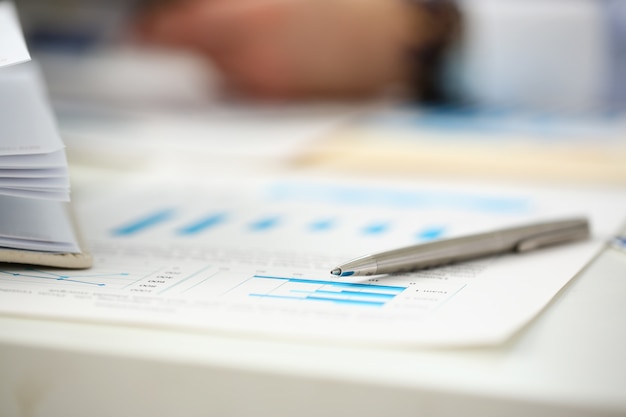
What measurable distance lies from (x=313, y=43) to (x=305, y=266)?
0.79 m

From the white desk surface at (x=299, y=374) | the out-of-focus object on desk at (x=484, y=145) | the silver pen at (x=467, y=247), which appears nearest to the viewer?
the white desk surface at (x=299, y=374)

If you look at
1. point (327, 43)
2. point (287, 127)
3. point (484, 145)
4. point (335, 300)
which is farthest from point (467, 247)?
point (327, 43)

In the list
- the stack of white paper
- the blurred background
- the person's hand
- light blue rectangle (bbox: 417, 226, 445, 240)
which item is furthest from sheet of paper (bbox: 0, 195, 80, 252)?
the person's hand

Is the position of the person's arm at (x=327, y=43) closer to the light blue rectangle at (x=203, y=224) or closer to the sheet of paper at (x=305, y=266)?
the sheet of paper at (x=305, y=266)

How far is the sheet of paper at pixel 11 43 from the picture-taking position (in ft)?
1.29

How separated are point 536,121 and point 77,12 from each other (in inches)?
38.3

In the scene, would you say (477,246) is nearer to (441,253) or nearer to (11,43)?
(441,253)

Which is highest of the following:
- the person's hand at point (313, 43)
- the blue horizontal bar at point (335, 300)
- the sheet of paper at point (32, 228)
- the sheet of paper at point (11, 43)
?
the person's hand at point (313, 43)

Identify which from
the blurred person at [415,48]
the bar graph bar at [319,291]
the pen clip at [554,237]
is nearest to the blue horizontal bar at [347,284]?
the bar graph bar at [319,291]

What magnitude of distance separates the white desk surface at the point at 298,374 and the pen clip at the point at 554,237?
0.10 m

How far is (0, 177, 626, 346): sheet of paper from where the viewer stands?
346 millimetres

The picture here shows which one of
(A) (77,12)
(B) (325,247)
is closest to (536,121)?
(B) (325,247)

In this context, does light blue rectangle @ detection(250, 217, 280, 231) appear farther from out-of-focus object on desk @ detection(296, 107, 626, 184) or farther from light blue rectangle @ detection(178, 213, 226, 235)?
out-of-focus object on desk @ detection(296, 107, 626, 184)

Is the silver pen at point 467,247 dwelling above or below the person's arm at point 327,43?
below
